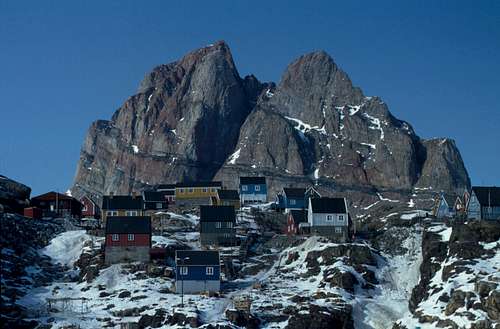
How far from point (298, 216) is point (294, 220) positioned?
137 cm

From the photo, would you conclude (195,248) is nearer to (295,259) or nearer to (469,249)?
(295,259)

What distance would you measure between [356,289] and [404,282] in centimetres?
660

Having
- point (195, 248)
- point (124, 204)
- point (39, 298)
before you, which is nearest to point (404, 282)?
point (195, 248)

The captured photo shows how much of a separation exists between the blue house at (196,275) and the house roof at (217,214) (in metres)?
22.4

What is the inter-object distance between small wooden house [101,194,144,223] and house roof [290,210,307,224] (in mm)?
26002

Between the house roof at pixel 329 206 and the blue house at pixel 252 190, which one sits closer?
the house roof at pixel 329 206

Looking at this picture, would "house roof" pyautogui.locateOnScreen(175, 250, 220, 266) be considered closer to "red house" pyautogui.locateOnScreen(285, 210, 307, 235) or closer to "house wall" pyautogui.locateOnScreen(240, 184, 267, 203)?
"red house" pyautogui.locateOnScreen(285, 210, 307, 235)

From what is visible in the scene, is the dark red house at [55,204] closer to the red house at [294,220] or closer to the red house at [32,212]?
the red house at [32,212]

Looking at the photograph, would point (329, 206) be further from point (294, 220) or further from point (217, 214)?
point (217, 214)

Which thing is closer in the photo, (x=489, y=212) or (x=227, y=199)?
(x=489, y=212)

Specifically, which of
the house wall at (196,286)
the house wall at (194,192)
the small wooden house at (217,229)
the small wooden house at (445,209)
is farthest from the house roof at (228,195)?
the house wall at (196,286)

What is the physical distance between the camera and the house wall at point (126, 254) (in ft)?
407

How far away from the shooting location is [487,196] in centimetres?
13238

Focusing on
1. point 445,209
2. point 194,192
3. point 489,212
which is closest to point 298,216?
point 445,209
